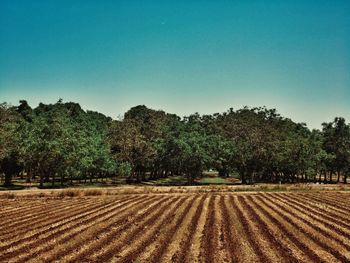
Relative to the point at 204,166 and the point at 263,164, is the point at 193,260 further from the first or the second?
the point at 263,164

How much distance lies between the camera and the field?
20703 millimetres

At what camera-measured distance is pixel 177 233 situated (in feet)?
86.3

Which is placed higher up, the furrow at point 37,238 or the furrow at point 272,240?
the furrow at point 272,240

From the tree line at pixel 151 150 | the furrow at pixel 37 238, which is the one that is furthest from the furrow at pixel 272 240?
Result: the tree line at pixel 151 150

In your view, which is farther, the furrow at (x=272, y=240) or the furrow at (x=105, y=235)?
the furrow at (x=105, y=235)

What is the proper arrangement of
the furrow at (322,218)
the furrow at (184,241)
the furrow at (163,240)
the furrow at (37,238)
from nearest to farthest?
the furrow at (184,241) < the furrow at (163,240) < the furrow at (37,238) < the furrow at (322,218)

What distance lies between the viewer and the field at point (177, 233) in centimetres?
2070

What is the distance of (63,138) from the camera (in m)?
78.8

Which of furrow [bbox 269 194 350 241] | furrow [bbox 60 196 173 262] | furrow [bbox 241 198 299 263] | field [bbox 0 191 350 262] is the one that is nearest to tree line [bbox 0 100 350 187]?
field [bbox 0 191 350 262]

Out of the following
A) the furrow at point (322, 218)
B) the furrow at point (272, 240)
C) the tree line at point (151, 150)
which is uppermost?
the tree line at point (151, 150)

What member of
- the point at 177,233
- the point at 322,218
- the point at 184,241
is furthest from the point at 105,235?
the point at 322,218

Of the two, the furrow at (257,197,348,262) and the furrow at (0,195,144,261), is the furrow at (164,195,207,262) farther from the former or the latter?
the furrow at (0,195,144,261)

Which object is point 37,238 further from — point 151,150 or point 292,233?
point 151,150

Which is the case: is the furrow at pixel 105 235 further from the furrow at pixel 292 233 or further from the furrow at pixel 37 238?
the furrow at pixel 292 233
